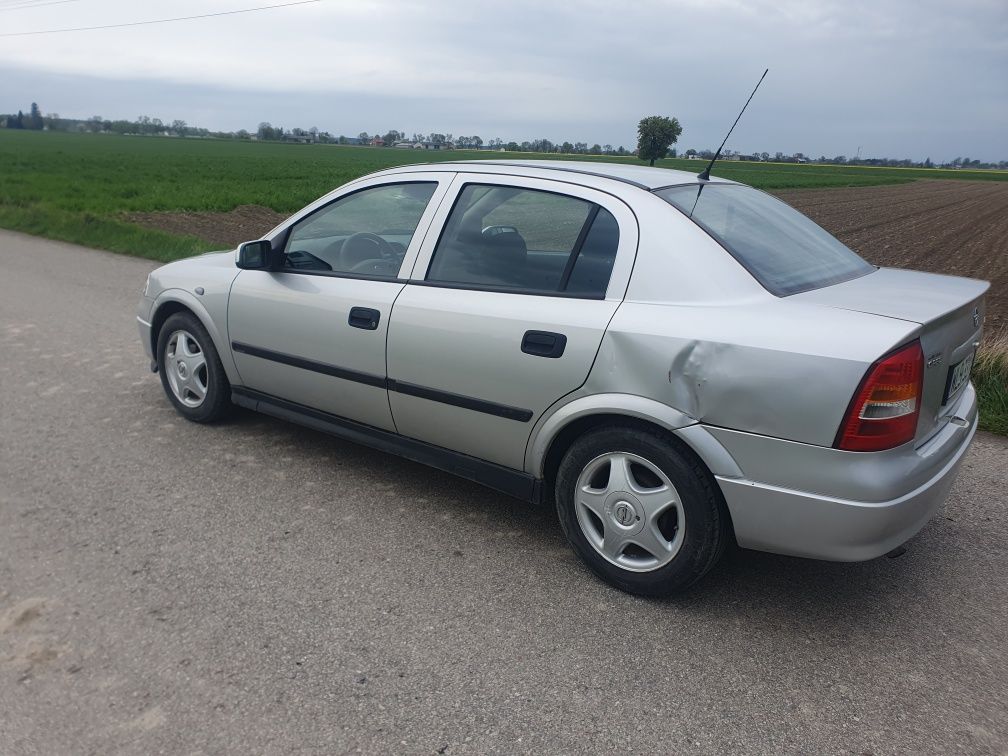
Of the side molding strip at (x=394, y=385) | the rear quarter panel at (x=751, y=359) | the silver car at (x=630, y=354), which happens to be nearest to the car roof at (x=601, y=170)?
the silver car at (x=630, y=354)

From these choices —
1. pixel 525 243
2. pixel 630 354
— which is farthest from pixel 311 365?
pixel 630 354

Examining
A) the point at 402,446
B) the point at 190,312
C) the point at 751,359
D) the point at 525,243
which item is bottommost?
the point at 402,446

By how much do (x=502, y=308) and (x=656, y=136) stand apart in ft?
9.91

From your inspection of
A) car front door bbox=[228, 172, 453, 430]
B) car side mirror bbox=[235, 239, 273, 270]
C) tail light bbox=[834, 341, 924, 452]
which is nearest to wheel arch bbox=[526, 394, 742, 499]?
tail light bbox=[834, 341, 924, 452]

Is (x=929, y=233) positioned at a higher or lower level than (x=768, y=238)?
lower

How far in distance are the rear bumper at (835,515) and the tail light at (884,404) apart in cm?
7

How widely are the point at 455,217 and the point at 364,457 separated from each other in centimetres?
154

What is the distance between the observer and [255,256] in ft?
14.2

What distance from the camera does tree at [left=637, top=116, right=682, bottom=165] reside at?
5616mm

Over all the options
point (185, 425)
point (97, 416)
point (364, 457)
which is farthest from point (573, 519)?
point (97, 416)

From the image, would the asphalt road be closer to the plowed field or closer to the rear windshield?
the rear windshield

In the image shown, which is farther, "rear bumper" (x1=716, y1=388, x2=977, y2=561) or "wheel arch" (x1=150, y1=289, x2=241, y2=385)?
"wheel arch" (x1=150, y1=289, x2=241, y2=385)

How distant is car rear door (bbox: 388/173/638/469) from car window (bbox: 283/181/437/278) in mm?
199

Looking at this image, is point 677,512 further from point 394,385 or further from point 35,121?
point 35,121
